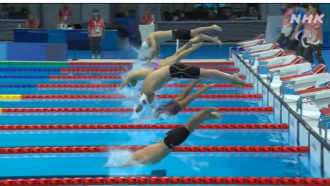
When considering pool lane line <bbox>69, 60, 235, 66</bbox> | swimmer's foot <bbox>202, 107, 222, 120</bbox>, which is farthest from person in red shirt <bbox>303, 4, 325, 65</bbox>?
swimmer's foot <bbox>202, 107, 222, 120</bbox>

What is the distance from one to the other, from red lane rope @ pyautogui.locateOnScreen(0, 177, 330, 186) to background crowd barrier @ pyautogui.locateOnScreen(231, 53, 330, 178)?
0.54 m

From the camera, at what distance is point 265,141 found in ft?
20.8

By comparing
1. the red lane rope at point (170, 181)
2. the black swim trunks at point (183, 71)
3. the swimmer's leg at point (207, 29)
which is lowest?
the red lane rope at point (170, 181)

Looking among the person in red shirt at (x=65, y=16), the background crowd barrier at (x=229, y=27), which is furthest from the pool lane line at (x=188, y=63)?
the background crowd barrier at (x=229, y=27)

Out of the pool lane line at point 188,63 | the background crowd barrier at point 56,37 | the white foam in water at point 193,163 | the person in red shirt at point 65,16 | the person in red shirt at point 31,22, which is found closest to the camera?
the white foam in water at point 193,163

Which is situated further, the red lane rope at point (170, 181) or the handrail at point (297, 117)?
the handrail at point (297, 117)

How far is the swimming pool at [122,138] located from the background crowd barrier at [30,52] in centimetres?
373

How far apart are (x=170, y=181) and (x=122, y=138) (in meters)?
2.07

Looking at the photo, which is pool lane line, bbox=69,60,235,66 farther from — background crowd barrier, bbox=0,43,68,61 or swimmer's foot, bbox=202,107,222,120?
swimmer's foot, bbox=202,107,222,120

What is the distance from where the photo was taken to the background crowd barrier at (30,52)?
42.8ft

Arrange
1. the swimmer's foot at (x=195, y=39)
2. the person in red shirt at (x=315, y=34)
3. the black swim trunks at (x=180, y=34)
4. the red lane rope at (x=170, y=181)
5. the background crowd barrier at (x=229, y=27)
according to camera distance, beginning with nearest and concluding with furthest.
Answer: the red lane rope at (x=170, y=181), the swimmer's foot at (x=195, y=39), the black swim trunks at (x=180, y=34), the person in red shirt at (x=315, y=34), the background crowd barrier at (x=229, y=27)

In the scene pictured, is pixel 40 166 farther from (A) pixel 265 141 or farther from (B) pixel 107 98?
(B) pixel 107 98

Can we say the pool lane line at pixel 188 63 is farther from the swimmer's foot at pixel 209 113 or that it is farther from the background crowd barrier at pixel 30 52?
the swimmer's foot at pixel 209 113

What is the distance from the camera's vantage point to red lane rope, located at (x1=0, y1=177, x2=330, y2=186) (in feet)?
14.7
